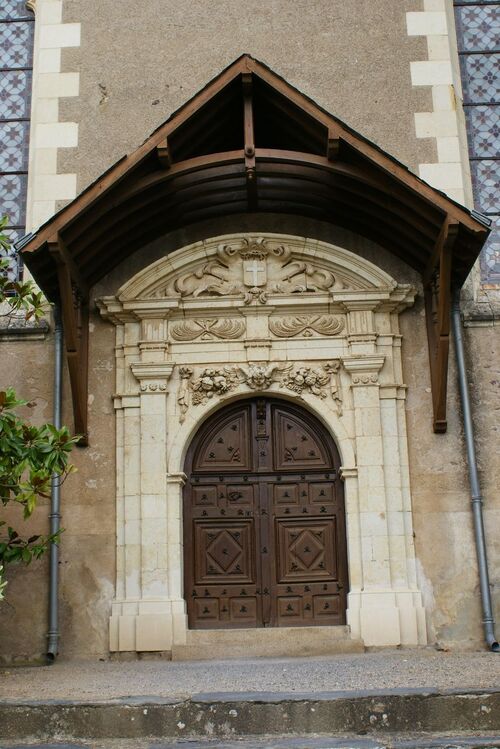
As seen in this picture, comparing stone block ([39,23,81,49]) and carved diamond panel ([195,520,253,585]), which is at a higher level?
stone block ([39,23,81,49])

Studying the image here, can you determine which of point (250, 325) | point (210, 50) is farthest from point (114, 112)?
point (250, 325)

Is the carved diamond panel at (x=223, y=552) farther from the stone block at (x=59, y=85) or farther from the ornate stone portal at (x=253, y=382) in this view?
the stone block at (x=59, y=85)

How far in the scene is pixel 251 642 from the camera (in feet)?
26.8

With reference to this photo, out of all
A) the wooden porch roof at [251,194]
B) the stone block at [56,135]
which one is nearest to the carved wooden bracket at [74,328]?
the wooden porch roof at [251,194]

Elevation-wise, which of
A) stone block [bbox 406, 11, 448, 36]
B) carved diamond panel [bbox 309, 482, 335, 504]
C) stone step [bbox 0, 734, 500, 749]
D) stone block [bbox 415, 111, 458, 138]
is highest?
stone block [bbox 406, 11, 448, 36]

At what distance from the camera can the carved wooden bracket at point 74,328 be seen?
8.02 metres

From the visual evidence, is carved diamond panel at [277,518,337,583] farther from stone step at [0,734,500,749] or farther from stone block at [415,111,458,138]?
stone block at [415,111,458,138]

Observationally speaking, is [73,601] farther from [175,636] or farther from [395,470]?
[395,470]

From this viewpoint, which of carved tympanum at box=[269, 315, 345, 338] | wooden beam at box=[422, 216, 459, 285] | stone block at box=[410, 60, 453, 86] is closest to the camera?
wooden beam at box=[422, 216, 459, 285]

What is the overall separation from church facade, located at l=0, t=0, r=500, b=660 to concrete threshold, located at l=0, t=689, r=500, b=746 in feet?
7.41

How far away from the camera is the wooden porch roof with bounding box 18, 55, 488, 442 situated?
7.85 m

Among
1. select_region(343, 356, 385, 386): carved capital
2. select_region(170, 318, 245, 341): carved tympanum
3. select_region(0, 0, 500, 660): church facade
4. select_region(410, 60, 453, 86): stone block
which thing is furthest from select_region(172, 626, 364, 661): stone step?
select_region(410, 60, 453, 86): stone block

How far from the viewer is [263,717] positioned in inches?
226

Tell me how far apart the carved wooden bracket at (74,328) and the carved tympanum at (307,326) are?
5.41 ft
